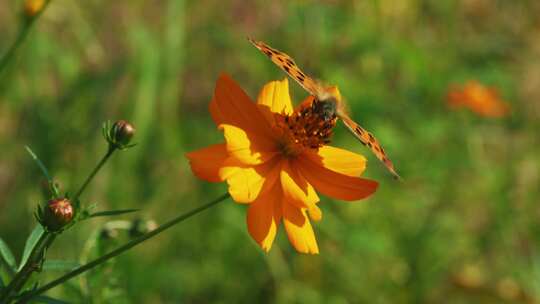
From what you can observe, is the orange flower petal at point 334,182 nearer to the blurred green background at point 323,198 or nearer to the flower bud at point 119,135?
the flower bud at point 119,135

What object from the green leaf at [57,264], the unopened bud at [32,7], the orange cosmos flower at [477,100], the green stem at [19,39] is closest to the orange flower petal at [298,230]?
the green leaf at [57,264]

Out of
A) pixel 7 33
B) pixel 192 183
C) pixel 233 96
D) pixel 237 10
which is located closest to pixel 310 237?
pixel 233 96

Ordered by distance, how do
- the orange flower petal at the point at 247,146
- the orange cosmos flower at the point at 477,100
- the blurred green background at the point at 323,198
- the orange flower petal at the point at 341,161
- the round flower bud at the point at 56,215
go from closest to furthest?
the round flower bud at the point at 56,215 < the orange flower petal at the point at 247,146 < the orange flower petal at the point at 341,161 < the blurred green background at the point at 323,198 < the orange cosmos flower at the point at 477,100

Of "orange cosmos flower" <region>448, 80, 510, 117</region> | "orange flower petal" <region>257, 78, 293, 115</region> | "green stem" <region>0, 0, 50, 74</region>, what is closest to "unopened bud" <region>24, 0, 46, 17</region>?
"green stem" <region>0, 0, 50, 74</region>

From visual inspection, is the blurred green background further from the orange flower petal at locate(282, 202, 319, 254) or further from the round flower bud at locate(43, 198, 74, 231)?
the round flower bud at locate(43, 198, 74, 231)

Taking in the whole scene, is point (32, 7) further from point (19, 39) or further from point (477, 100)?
point (477, 100)

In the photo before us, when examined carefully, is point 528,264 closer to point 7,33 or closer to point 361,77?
point 361,77

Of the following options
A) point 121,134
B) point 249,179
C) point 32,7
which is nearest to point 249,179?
point 249,179
